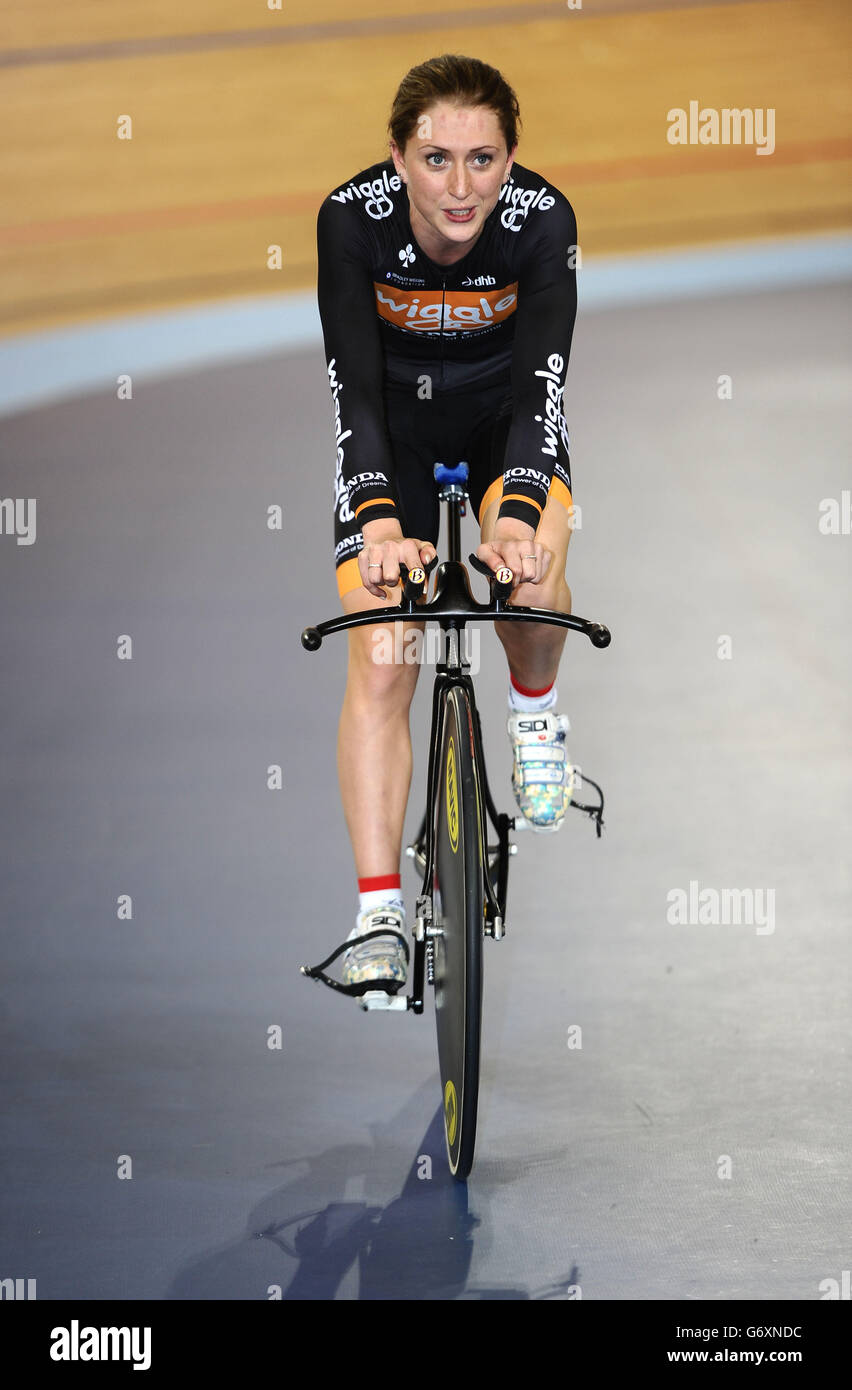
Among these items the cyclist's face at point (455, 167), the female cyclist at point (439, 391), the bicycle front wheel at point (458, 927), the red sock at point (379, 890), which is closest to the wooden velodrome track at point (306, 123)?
the female cyclist at point (439, 391)

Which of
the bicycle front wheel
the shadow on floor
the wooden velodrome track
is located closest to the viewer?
the shadow on floor

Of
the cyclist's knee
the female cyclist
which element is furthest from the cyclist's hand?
the cyclist's knee

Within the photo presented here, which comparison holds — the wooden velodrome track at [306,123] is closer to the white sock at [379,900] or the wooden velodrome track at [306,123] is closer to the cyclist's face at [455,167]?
the cyclist's face at [455,167]

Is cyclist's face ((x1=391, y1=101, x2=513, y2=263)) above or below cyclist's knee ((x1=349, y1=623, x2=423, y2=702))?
above

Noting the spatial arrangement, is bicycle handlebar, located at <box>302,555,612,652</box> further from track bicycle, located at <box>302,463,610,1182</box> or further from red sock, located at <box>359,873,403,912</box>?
red sock, located at <box>359,873,403,912</box>

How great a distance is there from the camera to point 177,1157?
255 centimetres

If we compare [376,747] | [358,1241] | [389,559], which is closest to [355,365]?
[389,559]

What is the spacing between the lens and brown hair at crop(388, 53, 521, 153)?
2.38m

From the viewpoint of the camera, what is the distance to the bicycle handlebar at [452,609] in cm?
219

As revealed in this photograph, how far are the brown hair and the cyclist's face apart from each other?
13 mm

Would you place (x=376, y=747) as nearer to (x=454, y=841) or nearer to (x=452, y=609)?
(x=454, y=841)

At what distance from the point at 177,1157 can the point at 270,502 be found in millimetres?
4058

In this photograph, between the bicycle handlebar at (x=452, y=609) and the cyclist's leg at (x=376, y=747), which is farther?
the cyclist's leg at (x=376, y=747)

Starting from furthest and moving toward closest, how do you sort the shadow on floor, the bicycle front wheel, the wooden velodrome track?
the wooden velodrome track → the bicycle front wheel → the shadow on floor
